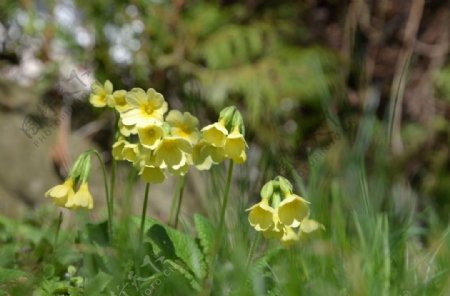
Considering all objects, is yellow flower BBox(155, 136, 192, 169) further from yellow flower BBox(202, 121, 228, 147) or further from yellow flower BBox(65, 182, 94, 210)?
yellow flower BBox(65, 182, 94, 210)

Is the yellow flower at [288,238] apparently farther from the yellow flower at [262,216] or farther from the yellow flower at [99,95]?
the yellow flower at [99,95]

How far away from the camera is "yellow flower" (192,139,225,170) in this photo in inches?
58.1

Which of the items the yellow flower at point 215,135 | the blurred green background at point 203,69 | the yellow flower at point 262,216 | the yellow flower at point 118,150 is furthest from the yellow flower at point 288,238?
the blurred green background at point 203,69

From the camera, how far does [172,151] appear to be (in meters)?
1.46

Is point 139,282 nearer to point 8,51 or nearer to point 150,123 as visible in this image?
point 150,123

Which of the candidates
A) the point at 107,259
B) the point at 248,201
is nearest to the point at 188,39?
the point at 248,201

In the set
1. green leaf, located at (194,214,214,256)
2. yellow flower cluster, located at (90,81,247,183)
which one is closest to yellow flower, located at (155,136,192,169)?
yellow flower cluster, located at (90,81,247,183)

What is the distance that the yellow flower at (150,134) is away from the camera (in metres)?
1.45

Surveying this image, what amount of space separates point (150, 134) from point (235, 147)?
161 mm

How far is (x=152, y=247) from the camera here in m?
1.57

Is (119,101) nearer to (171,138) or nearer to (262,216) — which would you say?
(171,138)

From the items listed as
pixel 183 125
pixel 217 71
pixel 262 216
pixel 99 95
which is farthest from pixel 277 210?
pixel 217 71

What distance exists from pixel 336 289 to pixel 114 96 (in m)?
0.58

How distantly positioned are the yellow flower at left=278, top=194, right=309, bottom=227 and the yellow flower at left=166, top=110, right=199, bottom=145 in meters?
0.21
